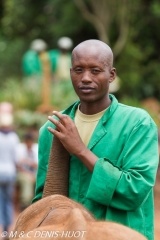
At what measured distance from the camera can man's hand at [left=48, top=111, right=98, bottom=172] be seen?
311 cm

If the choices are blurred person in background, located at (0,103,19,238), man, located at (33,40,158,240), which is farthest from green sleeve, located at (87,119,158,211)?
blurred person in background, located at (0,103,19,238)

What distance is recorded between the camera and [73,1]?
20266 millimetres

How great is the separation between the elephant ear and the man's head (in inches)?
10.9

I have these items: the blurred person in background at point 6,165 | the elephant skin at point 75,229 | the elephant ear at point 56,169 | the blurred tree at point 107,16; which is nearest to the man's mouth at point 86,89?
the elephant ear at point 56,169

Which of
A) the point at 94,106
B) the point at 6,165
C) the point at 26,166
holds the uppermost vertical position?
the point at 94,106

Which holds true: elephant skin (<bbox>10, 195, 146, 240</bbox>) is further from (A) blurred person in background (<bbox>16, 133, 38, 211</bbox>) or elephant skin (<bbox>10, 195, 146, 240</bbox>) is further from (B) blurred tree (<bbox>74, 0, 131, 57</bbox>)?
(B) blurred tree (<bbox>74, 0, 131, 57</bbox>)

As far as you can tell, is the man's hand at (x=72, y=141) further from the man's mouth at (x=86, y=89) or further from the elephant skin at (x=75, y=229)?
the elephant skin at (x=75, y=229)

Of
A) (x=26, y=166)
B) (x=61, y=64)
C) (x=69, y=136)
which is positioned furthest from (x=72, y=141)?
(x=61, y=64)

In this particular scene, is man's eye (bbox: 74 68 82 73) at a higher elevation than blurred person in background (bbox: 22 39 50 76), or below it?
below

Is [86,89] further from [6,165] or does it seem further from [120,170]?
[6,165]

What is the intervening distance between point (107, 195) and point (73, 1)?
17.6 metres

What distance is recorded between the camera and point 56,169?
3307mm

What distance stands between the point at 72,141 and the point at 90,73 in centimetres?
35

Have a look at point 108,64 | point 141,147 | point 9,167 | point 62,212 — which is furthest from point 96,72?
point 9,167
